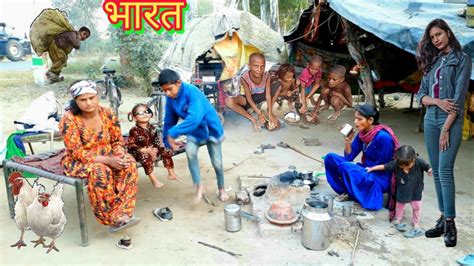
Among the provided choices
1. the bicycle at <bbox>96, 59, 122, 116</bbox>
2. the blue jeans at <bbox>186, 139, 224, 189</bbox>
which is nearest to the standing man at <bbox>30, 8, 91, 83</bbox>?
the bicycle at <bbox>96, 59, 122, 116</bbox>

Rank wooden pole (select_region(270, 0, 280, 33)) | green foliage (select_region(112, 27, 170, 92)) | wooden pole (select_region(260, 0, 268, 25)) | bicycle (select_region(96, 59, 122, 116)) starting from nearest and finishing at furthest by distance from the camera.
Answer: bicycle (select_region(96, 59, 122, 116)) → green foliage (select_region(112, 27, 170, 92)) → wooden pole (select_region(270, 0, 280, 33)) → wooden pole (select_region(260, 0, 268, 25))

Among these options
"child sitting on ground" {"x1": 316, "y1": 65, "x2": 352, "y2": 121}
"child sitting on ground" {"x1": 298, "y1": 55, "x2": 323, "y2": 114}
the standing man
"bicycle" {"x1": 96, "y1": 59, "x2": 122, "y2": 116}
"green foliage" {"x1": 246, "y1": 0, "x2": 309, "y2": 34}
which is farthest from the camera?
"green foliage" {"x1": 246, "y1": 0, "x2": 309, "y2": 34}

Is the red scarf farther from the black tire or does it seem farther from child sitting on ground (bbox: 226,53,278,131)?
the black tire

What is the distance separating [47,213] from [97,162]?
57 centimetres

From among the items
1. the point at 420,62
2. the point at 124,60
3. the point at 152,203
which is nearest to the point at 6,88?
the point at 124,60

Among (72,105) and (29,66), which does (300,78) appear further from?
(29,66)

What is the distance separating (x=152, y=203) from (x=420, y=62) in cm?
288

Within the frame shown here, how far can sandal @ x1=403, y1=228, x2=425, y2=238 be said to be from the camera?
3.22 meters

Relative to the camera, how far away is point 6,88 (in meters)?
11.5

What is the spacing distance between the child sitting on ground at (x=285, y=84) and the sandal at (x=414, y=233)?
14.1 feet

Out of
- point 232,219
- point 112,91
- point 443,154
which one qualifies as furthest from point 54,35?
point 443,154

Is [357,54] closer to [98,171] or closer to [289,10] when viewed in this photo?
[98,171]

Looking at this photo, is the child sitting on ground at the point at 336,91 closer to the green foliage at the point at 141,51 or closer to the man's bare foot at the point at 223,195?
the man's bare foot at the point at 223,195

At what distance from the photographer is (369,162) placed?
3604 mm
